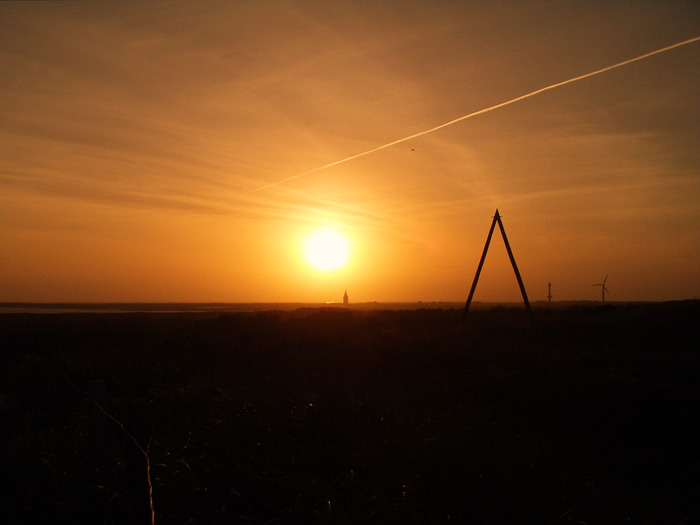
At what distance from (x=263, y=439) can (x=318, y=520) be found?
2.18 metres

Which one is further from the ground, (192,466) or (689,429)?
(192,466)

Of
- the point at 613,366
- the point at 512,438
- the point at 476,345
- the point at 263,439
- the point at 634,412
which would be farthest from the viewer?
the point at 476,345

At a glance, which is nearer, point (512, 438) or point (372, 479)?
point (372, 479)

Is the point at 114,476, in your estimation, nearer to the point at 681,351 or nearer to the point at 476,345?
the point at 476,345

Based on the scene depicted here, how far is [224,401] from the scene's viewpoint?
8.76 m

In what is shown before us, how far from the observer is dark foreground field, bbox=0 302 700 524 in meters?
5.48

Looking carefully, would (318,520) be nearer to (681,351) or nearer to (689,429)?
(689,429)

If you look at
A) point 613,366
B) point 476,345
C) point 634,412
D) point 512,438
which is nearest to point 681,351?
point 613,366

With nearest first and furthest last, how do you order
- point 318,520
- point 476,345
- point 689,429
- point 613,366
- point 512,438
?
point 318,520 → point 512,438 → point 689,429 → point 613,366 → point 476,345

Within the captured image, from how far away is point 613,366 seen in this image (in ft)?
44.1

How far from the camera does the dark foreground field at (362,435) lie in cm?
548

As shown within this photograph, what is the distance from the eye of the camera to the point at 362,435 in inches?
288

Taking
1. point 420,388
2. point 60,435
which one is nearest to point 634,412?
point 420,388

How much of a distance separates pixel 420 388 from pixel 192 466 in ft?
23.5
